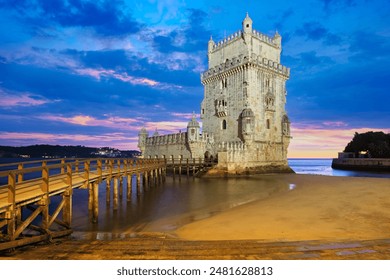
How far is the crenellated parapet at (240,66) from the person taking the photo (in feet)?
115

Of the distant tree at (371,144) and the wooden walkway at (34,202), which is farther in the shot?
the distant tree at (371,144)

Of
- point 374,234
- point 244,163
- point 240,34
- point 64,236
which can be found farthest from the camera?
point 240,34

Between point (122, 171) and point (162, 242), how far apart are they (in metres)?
12.7

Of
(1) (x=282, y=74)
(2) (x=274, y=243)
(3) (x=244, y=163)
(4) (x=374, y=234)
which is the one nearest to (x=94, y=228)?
(2) (x=274, y=243)

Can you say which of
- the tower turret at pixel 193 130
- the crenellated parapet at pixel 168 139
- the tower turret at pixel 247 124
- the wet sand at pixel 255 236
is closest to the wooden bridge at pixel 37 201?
the wet sand at pixel 255 236

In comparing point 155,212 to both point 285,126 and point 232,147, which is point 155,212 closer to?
point 232,147

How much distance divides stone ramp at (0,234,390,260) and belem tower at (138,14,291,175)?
27.6 metres

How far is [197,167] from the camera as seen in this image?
38.1 metres

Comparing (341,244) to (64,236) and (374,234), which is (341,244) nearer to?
(374,234)

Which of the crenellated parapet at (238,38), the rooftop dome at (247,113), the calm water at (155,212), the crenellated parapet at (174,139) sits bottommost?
the calm water at (155,212)

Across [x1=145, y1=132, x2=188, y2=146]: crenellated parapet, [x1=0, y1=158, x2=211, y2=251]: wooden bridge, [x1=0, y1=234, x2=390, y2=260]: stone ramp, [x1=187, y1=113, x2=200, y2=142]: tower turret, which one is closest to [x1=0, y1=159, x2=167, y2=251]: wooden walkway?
[x1=0, y1=158, x2=211, y2=251]: wooden bridge

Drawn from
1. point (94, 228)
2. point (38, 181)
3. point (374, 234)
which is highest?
point (38, 181)

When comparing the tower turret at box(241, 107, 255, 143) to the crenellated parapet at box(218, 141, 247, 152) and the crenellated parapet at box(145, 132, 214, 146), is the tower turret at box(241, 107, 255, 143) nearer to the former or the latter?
the crenellated parapet at box(218, 141, 247, 152)

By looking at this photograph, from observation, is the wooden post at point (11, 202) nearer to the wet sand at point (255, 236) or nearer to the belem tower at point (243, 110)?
the wet sand at point (255, 236)
